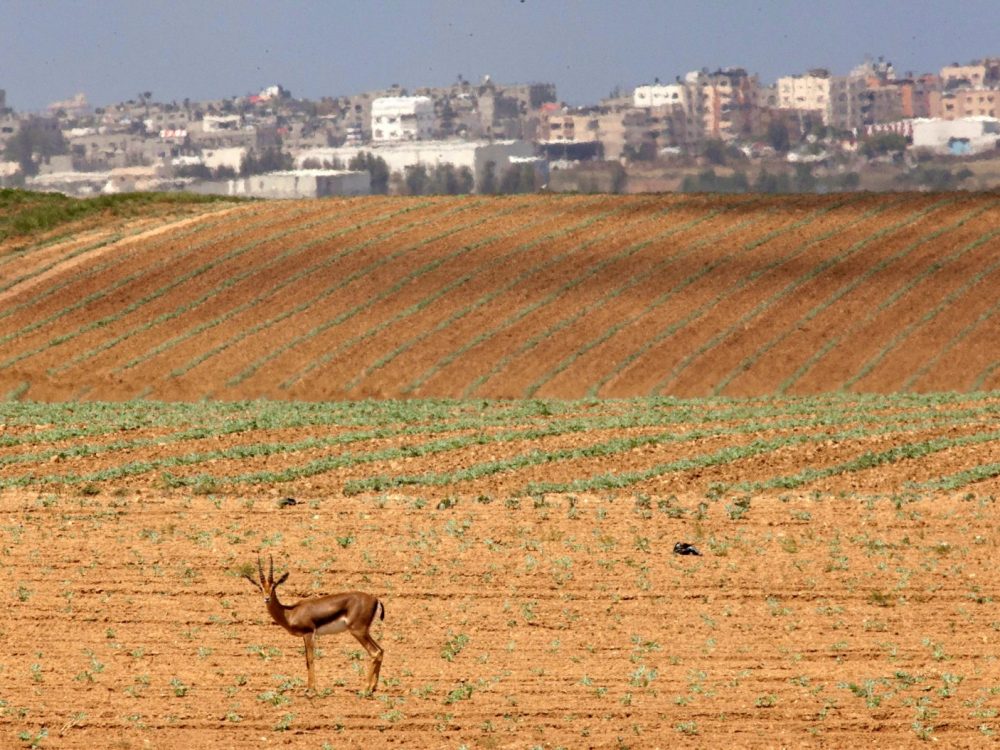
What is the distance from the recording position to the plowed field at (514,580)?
43.7 feet

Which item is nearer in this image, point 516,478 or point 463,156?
point 516,478

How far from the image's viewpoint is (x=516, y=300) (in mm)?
48219

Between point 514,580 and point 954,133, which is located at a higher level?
point 954,133

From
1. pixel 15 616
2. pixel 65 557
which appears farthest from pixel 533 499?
pixel 15 616

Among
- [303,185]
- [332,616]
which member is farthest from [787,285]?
[303,185]

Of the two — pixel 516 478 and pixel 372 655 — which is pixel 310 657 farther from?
pixel 516 478

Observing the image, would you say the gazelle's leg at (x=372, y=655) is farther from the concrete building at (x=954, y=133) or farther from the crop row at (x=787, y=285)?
the concrete building at (x=954, y=133)

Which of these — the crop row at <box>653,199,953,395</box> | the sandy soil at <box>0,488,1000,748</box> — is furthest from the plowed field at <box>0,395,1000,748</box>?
the crop row at <box>653,199,953,395</box>

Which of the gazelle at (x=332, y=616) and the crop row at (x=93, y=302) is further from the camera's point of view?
the crop row at (x=93, y=302)

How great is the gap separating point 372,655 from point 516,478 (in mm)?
11686

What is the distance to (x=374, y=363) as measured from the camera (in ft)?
140

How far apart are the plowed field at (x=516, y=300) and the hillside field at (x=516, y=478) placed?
0.53 ft

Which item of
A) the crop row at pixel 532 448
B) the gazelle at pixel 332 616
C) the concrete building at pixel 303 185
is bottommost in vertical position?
the crop row at pixel 532 448

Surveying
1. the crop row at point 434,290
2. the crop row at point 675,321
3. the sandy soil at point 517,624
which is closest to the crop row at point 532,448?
the sandy soil at point 517,624
